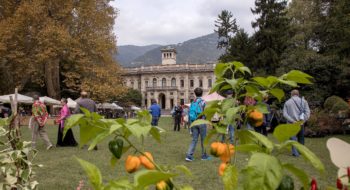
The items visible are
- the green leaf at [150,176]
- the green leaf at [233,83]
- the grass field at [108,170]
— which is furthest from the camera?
the grass field at [108,170]

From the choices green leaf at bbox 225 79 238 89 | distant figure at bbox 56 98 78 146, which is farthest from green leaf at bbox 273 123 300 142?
distant figure at bbox 56 98 78 146

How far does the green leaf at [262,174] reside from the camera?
689 millimetres

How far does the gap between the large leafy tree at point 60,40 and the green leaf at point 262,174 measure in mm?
20873

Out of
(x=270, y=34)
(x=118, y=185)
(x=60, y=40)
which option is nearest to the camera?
(x=118, y=185)

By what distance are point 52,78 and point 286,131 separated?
87.7ft

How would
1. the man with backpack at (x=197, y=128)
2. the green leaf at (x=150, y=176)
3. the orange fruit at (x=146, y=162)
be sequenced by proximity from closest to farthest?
1. the green leaf at (x=150, y=176)
2. the orange fruit at (x=146, y=162)
3. the man with backpack at (x=197, y=128)

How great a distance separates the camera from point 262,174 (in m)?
0.69

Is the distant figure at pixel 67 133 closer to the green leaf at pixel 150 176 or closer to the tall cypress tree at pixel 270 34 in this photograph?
the green leaf at pixel 150 176

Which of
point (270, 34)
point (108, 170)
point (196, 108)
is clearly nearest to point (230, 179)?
point (108, 170)

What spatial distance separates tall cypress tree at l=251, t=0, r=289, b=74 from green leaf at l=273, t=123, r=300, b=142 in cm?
2553

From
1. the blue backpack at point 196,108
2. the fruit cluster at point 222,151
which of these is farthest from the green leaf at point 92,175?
the blue backpack at point 196,108

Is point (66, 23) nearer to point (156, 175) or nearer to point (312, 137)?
point (312, 137)

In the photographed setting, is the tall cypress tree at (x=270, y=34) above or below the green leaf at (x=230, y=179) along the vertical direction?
above

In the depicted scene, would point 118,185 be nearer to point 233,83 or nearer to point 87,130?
point 87,130
